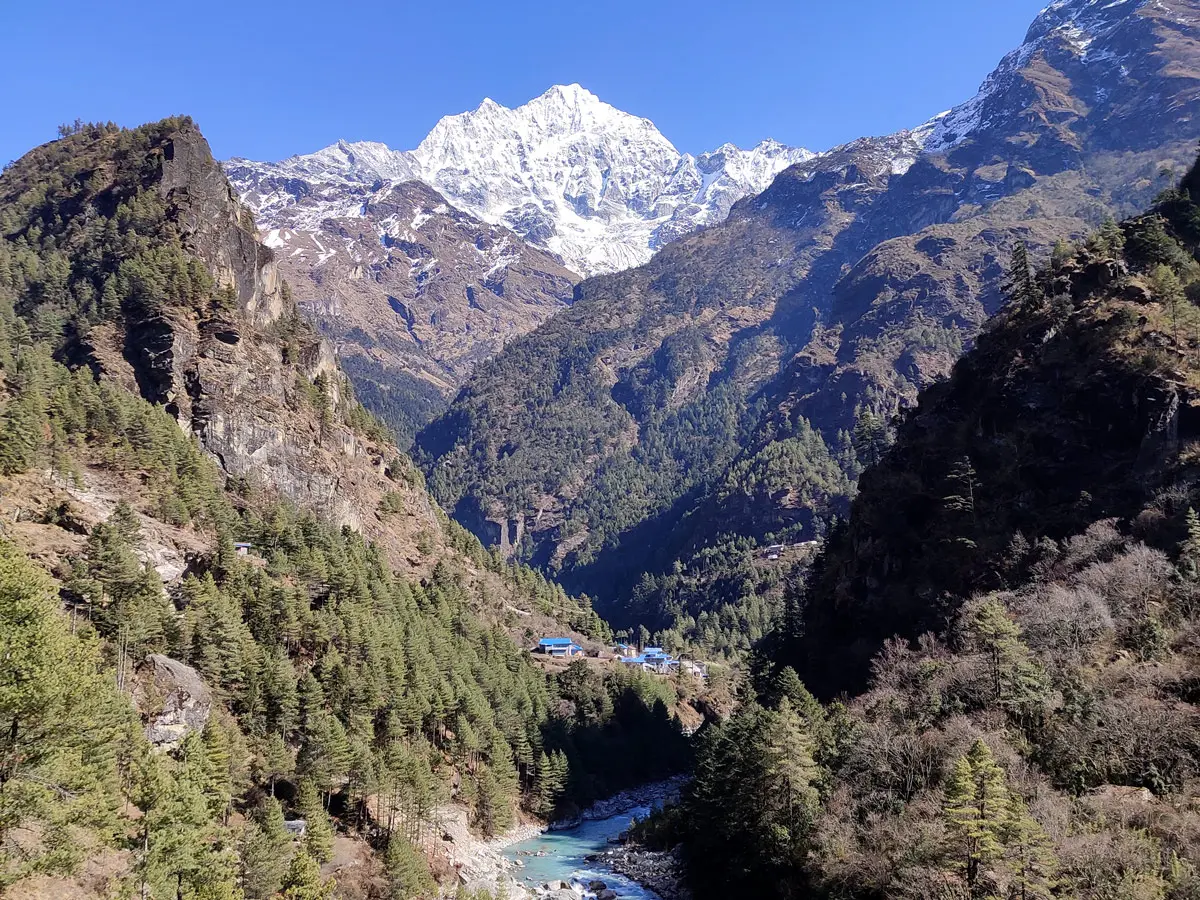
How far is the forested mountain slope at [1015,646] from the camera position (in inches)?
1684

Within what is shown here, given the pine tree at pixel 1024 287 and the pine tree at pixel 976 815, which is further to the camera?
the pine tree at pixel 1024 287

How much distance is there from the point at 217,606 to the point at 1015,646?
6969 cm

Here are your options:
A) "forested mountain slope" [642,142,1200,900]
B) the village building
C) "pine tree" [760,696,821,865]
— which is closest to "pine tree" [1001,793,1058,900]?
"forested mountain slope" [642,142,1200,900]

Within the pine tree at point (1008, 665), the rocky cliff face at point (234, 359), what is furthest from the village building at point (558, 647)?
the pine tree at point (1008, 665)

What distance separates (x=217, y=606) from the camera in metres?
81.3

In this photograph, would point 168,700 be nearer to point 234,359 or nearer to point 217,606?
point 217,606

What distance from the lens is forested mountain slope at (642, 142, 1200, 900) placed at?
4278 centimetres

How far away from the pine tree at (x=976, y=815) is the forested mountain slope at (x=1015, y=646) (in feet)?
A: 0.56

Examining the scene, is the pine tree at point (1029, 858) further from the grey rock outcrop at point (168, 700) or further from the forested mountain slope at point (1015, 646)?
the grey rock outcrop at point (168, 700)

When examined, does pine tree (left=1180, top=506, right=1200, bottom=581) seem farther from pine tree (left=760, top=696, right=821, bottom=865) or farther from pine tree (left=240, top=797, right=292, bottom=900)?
pine tree (left=240, top=797, right=292, bottom=900)

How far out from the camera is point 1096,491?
272 feet

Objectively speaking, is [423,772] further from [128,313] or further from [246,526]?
[128,313]

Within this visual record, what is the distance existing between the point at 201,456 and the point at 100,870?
73.5 metres

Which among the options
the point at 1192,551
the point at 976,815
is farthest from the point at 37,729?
the point at 1192,551
